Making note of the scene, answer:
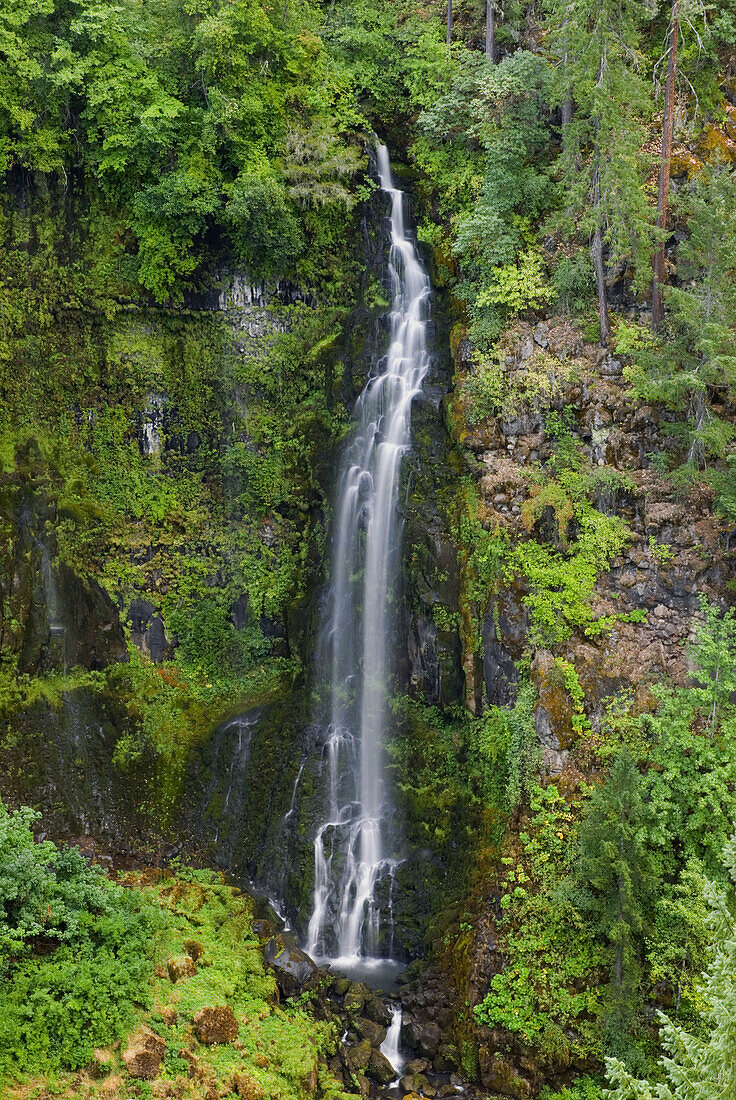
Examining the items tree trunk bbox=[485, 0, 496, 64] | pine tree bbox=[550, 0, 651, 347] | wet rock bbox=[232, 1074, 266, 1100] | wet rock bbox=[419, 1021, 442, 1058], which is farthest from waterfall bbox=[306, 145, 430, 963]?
tree trunk bbox=[485, 0, 496, 64]

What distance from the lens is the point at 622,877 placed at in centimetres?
1007

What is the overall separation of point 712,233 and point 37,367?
46.0ft

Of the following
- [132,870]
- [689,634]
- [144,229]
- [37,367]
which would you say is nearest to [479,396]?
[689,634]

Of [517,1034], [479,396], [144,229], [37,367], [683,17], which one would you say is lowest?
[517,1034]

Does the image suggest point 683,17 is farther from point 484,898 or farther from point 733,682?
point 484,898

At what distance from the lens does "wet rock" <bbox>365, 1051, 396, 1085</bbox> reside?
37.0 ft

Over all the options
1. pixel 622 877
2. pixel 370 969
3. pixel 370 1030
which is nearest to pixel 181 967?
pixel 370 1030

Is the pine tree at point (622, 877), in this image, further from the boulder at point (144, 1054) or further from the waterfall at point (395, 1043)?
the boulder at point (144, 1054)

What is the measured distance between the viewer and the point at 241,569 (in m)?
17.5

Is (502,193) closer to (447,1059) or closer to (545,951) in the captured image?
(545,951)

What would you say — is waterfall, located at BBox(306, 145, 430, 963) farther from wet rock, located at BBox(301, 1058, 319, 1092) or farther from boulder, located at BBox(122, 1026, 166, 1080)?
boulder, located at BBox(122, 1026, 166, 1080)

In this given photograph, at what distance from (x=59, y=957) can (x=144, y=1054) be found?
5.59 ft

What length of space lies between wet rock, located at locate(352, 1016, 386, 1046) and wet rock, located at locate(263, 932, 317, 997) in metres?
1.15

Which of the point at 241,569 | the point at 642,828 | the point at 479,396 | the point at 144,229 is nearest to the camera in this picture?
the point at 642,828
